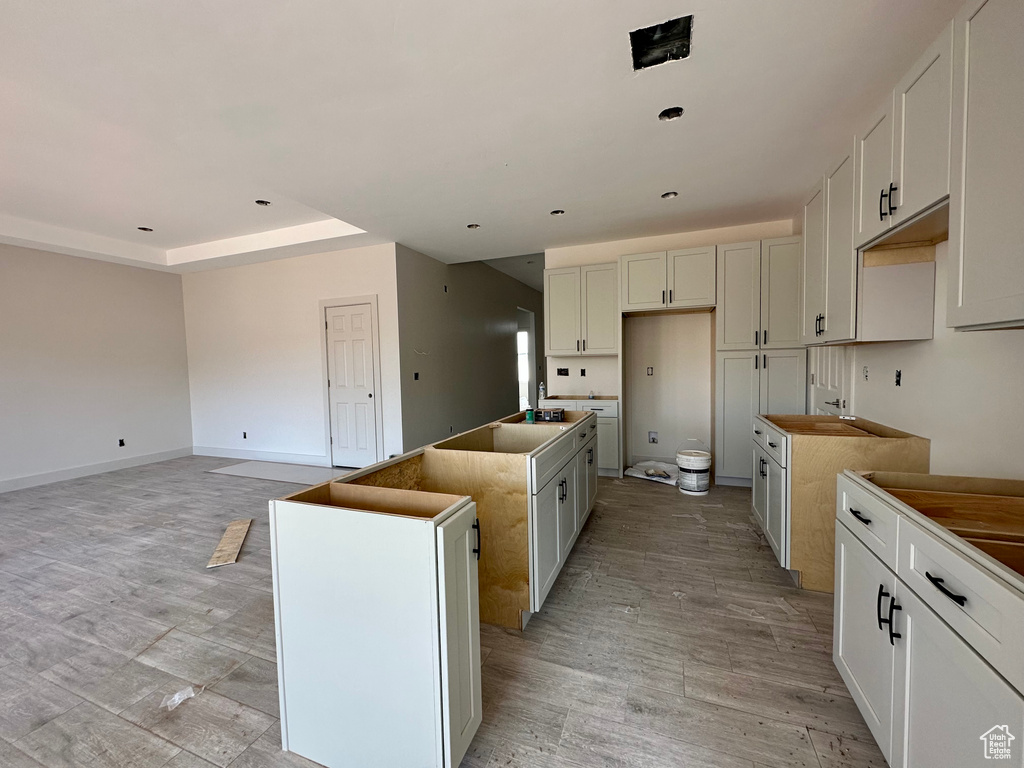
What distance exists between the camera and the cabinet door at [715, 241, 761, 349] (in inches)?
155

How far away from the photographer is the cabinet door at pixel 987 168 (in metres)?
1.13

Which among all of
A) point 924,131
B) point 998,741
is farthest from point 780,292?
point 998,741

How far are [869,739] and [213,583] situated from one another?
3.31 m

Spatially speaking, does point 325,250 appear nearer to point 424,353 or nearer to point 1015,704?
point 424,353

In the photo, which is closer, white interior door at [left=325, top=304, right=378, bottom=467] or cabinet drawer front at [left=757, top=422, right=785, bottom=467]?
cabinet drawer front at [left=757, top=422, right=785, bottom=467]

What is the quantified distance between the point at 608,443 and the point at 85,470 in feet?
21.1

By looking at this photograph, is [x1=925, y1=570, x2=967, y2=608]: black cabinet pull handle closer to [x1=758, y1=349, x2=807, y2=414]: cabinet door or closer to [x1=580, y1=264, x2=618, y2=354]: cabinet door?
[x1=758, y1=349, x2=807, y2=414]: cabinet door

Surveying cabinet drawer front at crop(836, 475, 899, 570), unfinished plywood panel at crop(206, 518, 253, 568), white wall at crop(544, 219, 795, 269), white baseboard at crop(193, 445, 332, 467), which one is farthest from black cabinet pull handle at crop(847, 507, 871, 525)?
white baseboard at crop(193, 445, 332, 467)

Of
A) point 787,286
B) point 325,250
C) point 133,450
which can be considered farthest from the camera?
point 133,450

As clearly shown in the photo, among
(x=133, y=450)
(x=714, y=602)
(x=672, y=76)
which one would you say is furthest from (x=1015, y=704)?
(x=133, y=450)

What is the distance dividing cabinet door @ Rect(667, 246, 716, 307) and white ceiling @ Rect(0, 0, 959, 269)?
385mm

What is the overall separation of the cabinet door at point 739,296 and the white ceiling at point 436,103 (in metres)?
0.39

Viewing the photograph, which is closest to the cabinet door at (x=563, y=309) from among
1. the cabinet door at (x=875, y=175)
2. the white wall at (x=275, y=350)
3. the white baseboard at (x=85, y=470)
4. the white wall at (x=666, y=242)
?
the white wall at (x=666, y=242)

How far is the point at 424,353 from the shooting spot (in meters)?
5.40
